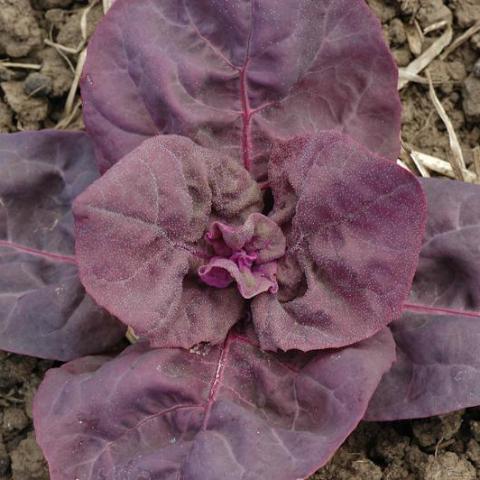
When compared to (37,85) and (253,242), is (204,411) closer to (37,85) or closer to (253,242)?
(253,242)

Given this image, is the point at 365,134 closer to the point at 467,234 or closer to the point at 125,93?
the point at 467,234

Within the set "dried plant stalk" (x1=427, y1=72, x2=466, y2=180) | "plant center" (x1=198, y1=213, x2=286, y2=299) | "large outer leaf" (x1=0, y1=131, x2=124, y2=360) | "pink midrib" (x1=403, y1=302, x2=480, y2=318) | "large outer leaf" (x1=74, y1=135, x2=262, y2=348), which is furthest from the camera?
"dried plant stalk" (x1=427, y1=72, x2=466, y2=180)

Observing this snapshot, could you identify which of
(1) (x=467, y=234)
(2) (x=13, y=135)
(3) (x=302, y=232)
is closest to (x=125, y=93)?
(2) (x=13, y=135)

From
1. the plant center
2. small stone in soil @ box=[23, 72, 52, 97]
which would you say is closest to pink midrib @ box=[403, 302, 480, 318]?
the plant center

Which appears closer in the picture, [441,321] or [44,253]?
[441,321]

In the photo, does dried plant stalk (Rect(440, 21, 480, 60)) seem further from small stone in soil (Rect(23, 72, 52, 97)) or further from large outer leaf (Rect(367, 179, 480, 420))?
small stone in soil (Rect(23, 72, 52, 97))

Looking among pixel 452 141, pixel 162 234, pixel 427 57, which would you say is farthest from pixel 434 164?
pixel 162 234

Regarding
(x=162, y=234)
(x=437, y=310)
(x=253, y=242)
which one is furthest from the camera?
(x=437, y=310)
